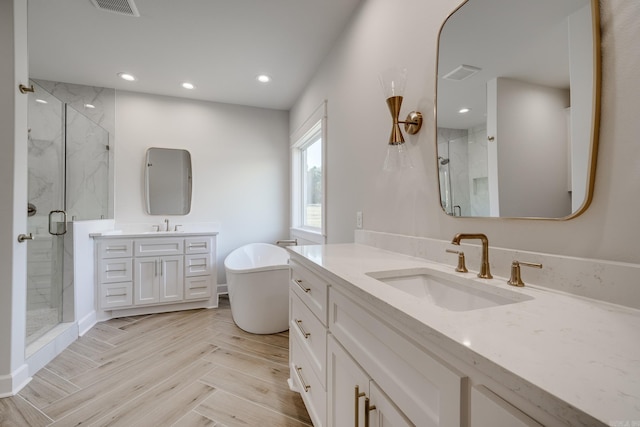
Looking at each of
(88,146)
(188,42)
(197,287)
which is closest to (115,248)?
(197,287)

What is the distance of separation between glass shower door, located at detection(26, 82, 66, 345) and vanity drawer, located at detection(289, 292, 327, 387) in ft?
6.62

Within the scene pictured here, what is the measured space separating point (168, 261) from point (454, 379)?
3.23m

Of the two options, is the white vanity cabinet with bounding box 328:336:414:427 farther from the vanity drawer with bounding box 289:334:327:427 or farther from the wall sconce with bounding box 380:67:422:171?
the wall sconce with bounding box 380:67:422:171

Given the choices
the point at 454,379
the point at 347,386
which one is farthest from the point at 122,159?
the point at 454,379

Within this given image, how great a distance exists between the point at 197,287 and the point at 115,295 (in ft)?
2.59

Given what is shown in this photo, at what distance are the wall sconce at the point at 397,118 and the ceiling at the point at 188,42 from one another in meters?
0.92

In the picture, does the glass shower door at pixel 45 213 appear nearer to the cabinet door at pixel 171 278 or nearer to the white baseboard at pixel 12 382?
the white baseboard at pixel 12 382

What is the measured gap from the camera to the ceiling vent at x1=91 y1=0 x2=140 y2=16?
1892mm

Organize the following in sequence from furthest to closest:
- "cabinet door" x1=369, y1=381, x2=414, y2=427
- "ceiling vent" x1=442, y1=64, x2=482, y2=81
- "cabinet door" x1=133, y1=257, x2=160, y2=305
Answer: "cabinet door" x1=133, y1=257, x2=160, y2=305 → "ceiling vent" x1=442, y1=64, x2=482, y2=81 → "cabinet door" x1=369, y1=381, x2=414, y2=427

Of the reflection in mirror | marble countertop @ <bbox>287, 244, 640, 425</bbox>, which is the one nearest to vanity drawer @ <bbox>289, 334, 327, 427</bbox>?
marble countertop @ <bbox>287, 244, 640, 425</bbox>

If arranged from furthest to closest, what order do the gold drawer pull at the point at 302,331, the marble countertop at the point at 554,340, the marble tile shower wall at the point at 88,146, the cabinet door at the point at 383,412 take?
1. the marble tile shower wall at the point at 88,146
2. the gold drawer pull at the point at 302,331
3. the cabinet door at the point at 383,412
4. the marble countertop at the point at 554,340

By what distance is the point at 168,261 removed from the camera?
9.98 feet

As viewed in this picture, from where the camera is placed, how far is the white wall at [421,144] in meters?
0.67

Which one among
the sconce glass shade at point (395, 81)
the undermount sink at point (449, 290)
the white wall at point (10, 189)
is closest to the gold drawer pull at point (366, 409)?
the undermount sink at point (449, 290)
